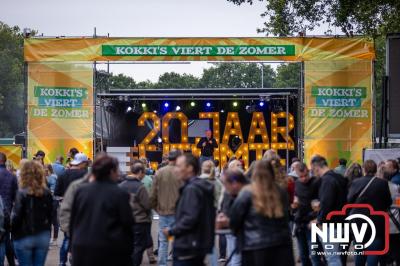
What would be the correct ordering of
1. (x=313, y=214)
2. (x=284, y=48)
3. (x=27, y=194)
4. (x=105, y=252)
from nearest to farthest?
(x=105, y=252)
(x=27, y=194)
(x=313, y=214)
(x=284, y=48)

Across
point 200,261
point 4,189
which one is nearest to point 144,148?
point 4,189

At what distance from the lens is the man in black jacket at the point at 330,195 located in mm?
13336

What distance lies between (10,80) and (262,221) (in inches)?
2942

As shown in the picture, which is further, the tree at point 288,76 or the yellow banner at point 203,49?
the tree at point 288,76

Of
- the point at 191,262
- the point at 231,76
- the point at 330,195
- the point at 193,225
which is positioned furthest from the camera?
the point at 231,76

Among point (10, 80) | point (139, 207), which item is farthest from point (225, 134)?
point (10, 80)

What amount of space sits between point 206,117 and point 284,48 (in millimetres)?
7396

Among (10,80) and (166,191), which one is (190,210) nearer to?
(166,191)

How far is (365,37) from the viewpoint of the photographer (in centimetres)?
2580

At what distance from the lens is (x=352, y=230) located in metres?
14.3

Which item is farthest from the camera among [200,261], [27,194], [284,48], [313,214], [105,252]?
[284,48]

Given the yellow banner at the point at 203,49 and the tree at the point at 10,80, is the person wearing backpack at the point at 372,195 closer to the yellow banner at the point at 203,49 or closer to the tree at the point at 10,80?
the yellow banner at the point at 203,49

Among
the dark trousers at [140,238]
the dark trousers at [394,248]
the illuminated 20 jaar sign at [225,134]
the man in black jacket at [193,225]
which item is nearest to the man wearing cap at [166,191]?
the dark trousers at [140,238]

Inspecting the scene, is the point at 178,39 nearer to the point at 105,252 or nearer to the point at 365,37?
the point at 365,37
